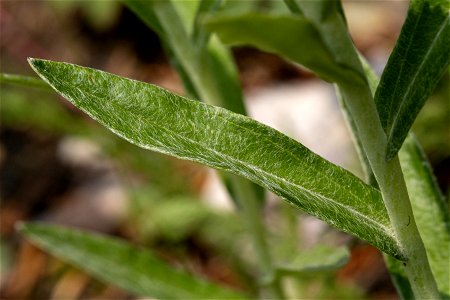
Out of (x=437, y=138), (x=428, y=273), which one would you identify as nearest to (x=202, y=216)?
(x=437, y=138)

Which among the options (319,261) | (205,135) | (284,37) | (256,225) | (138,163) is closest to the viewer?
(284,37)

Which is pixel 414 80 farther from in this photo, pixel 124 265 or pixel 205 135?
pixel 124 265

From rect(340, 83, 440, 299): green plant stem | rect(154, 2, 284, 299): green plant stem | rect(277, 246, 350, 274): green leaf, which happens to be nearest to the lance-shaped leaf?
rect(340, 83, 440, 299): green plant stem

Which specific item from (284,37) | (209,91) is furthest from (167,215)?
(284,37)

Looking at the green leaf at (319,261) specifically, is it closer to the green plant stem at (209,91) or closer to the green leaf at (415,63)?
the green plant stem at (209,91)

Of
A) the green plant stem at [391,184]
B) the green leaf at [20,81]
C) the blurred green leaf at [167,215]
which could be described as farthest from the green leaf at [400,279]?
the blurred green leaf at [167,215]

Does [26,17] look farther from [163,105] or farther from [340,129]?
[163,105]

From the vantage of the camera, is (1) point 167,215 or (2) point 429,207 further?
(1) point 167,215
